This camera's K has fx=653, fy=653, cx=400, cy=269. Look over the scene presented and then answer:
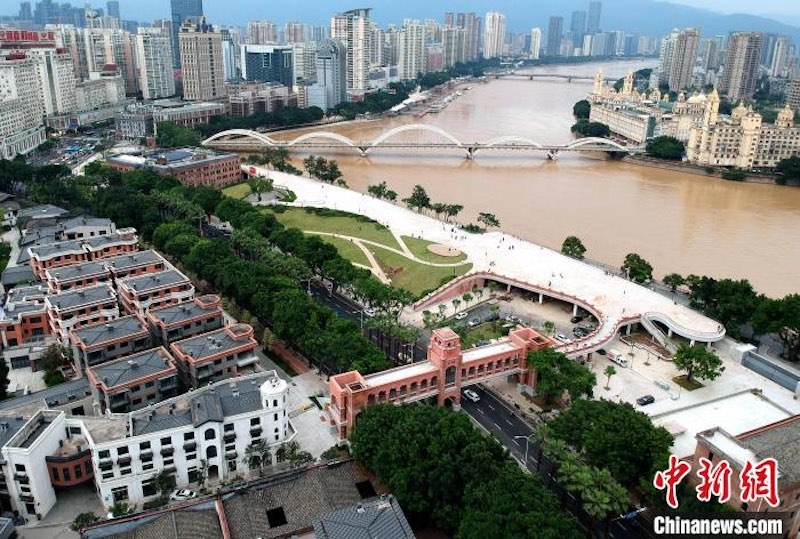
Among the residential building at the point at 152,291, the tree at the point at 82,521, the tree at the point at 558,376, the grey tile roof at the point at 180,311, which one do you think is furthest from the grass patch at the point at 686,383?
the tree at the point at 82,521

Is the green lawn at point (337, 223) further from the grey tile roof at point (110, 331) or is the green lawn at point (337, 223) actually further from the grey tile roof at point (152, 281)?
the grey tile roof at point (110, 331)

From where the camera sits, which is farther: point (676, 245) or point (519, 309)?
point (676, 245)

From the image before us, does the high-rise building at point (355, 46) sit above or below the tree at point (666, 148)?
above

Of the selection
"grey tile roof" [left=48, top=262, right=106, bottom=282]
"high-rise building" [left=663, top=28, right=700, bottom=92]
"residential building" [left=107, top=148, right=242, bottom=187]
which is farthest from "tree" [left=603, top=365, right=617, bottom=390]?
"high-rise building" [left=663, top=28, right=700, bottom=92]

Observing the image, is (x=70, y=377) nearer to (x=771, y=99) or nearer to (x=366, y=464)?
(x=366, y=464)

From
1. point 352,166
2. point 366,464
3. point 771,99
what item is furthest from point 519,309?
point 771,99

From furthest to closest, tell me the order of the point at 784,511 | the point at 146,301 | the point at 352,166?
the point at 352,166
the point at 146,301
the point at 784,511
